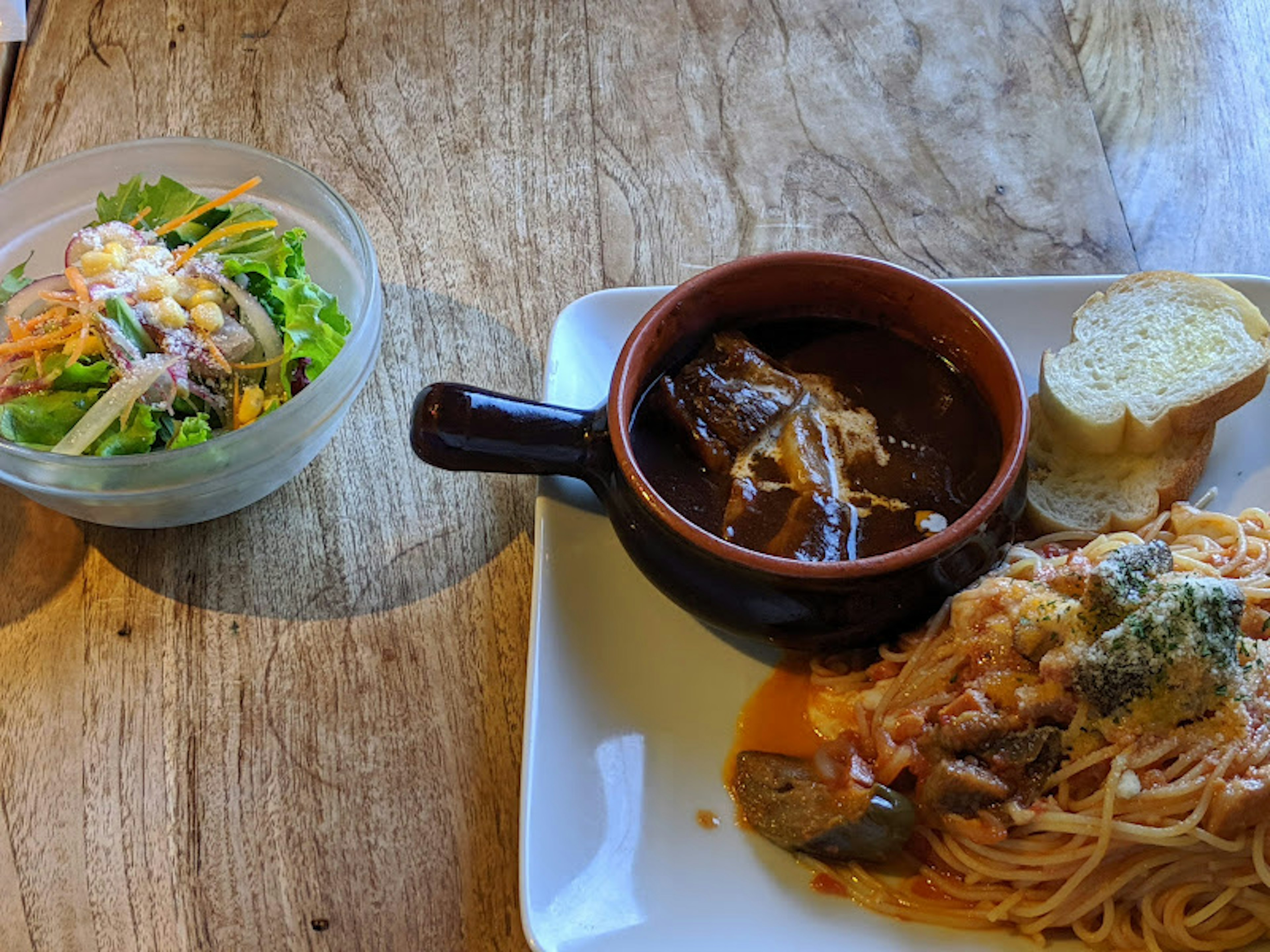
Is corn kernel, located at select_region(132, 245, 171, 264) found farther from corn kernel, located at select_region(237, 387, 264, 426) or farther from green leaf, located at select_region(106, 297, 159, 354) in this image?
corn kernel, located at select_region(237, 387, 264, 426)

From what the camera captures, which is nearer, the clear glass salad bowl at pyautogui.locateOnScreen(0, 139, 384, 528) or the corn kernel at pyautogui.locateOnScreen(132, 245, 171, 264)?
the clear glass salad bowl at pyautogui.locateOnScreen(0, 139, 384, 528)

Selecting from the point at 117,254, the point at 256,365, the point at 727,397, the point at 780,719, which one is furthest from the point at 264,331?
the point at 780,719

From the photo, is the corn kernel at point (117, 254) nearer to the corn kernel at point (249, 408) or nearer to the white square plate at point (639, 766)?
the corn kernel at point (249, 408)

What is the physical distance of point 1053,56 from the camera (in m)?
3.13

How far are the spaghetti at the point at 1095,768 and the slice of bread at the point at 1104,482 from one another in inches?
10.6

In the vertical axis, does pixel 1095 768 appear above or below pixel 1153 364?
below

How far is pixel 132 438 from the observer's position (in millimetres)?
2066

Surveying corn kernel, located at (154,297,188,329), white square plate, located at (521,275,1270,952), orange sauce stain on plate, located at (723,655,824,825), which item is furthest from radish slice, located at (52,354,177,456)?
orange sauce stain on plate, located at (723,655,824,825)

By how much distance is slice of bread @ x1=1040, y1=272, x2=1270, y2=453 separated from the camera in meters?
2.17

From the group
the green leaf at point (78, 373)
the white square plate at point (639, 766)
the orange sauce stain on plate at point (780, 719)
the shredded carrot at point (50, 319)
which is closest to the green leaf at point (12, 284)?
the shredded carrot at point (50, 319)

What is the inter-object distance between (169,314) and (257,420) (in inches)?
11.5

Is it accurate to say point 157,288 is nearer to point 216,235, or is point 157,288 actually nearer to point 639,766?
point 216,235

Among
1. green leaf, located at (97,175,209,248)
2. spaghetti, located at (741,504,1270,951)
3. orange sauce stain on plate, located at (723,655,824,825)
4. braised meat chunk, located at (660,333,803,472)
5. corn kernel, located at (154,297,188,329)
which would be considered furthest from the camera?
green leaf, located at (97,175,209,248)

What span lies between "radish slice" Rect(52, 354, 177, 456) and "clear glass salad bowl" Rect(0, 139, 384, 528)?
9 centimetres
